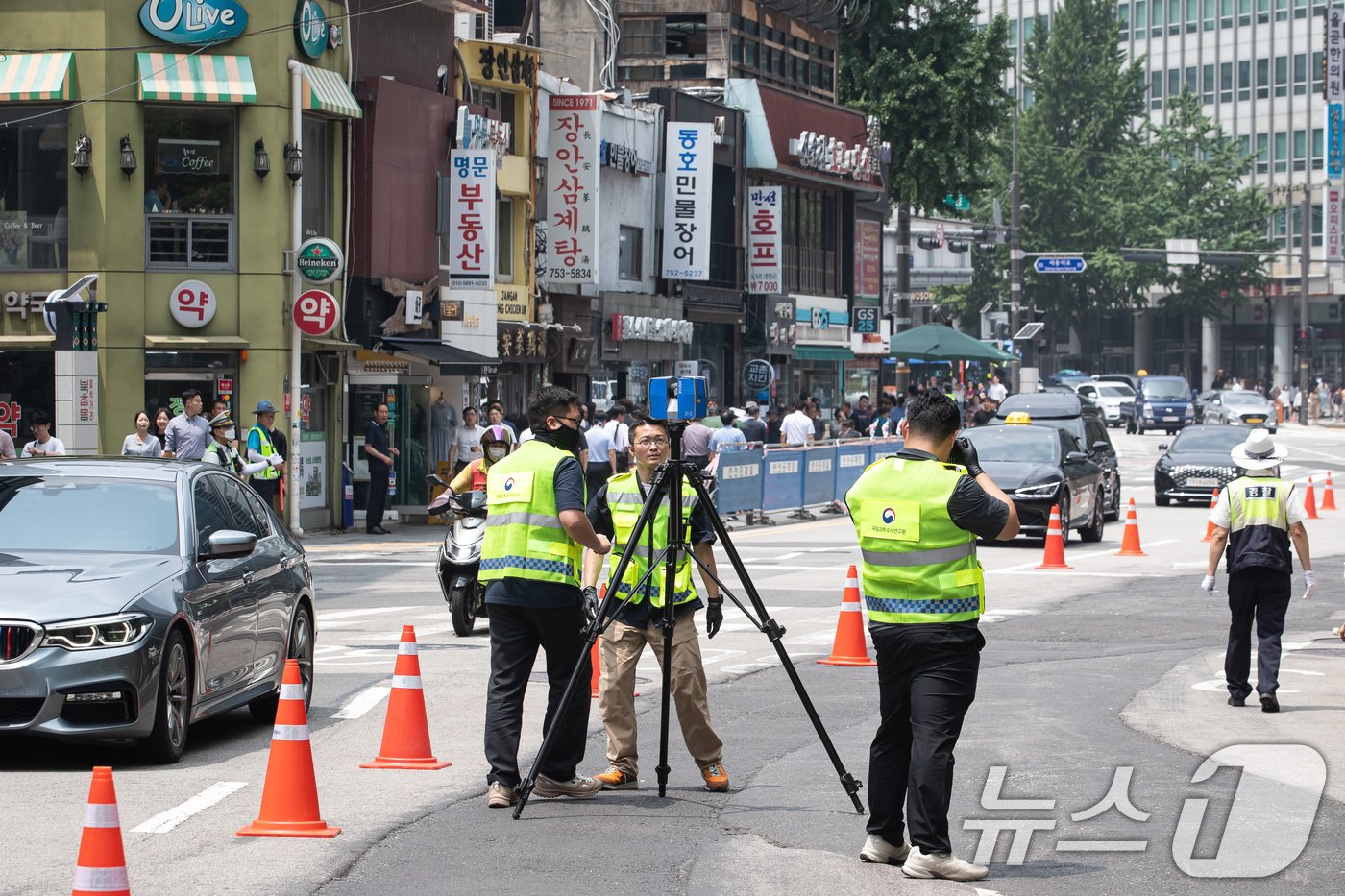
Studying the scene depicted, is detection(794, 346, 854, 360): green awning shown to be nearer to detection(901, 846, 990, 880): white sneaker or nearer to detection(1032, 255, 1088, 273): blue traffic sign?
detection(1032, 255, 1088, 273): blue traffic sign

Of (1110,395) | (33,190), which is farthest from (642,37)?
(1110,395)

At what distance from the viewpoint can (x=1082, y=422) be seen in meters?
31.0

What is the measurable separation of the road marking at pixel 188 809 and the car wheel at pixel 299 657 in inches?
84.0

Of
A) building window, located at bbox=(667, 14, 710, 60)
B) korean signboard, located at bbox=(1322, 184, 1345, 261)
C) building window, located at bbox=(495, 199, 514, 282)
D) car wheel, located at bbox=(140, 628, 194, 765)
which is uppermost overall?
building window, located at bbox=(667, 14, 710, 60)

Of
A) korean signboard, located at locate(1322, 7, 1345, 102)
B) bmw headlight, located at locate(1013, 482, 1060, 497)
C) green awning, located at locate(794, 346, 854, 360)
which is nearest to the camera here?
bmw headlight, located at locate(1013, 482, 1060, 497)

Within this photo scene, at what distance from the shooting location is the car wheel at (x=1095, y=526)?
28188mm

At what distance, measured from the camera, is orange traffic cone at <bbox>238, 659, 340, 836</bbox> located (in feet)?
27.7

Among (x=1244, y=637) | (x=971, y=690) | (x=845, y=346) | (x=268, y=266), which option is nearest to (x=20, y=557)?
(x=971, y=690)

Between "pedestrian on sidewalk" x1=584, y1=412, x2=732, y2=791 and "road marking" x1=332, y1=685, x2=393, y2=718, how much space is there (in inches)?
117

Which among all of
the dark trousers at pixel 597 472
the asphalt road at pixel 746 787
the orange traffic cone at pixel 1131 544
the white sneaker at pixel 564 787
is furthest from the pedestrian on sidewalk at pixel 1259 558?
the dark trousers at pixel 597 472

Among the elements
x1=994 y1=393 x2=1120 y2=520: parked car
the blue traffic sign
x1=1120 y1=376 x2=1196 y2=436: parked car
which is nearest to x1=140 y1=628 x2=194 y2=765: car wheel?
x1=994 y1=393 x2=1120 y2=520: parked car

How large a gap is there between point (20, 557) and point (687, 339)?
35.0 m

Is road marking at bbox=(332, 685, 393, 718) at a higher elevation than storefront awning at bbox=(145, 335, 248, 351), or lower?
lower

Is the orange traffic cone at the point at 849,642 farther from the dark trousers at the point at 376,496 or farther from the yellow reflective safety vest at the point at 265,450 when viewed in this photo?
the dark trousers at the point at 376,496
